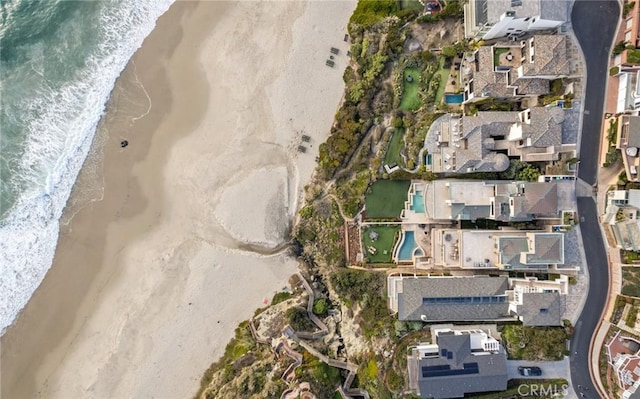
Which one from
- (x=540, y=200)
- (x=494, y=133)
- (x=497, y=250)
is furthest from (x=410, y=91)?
(x=497, y=250)

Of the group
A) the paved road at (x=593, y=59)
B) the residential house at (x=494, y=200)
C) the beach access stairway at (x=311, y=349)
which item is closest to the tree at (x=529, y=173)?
the residential house at (x=494, y=200)

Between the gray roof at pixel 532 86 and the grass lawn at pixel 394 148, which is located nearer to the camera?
the gray roof at pixel 532 86

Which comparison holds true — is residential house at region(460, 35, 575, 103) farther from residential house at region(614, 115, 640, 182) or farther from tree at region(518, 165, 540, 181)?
tree at region(518, 165, 540, 181)

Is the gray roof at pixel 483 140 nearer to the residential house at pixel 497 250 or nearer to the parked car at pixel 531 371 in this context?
the residential house at pixel 497 250

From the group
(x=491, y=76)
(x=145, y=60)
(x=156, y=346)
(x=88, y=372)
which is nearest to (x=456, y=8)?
(x=491, y=76)

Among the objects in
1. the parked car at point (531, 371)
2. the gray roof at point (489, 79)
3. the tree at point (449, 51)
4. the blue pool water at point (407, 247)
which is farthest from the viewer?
the blue pool water at point (407, 247)

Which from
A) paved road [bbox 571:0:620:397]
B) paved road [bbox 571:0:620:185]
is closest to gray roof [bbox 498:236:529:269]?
paved road [bbox 571:0:620:397]

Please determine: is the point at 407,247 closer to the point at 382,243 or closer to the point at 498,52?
the point at 382,243
